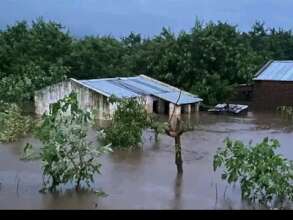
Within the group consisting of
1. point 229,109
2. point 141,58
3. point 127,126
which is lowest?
point 127,126

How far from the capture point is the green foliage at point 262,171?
29.3 ft

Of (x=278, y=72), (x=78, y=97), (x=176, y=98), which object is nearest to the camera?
(x=78, y=97)

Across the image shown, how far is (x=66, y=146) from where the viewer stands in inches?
382

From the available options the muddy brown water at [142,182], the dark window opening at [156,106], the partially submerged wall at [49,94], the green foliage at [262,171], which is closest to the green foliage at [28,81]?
the partially submerged wall at [49,94]

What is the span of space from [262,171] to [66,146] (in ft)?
12.3

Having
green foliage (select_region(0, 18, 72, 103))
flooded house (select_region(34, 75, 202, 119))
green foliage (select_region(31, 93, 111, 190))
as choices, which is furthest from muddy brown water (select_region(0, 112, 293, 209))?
green foliage (select_region(0, 18, 72, 103))

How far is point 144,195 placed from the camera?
381 inches

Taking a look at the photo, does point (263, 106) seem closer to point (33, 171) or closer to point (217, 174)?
point (217, 174)

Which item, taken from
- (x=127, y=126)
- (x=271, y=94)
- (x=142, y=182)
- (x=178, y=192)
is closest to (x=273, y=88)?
(x=271, y=94)

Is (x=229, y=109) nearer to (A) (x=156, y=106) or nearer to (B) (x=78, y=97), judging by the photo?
(A) (x=156, y=106)

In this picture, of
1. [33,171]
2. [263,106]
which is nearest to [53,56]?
[263,106]

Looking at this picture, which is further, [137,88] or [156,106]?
[156,106]

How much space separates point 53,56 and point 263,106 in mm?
11841

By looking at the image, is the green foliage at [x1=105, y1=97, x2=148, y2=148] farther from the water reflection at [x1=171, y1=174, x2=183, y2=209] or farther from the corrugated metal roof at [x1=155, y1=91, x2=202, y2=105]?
the corrugated metal roof at [x1=155, y1=91, x2=202, y2=105]
